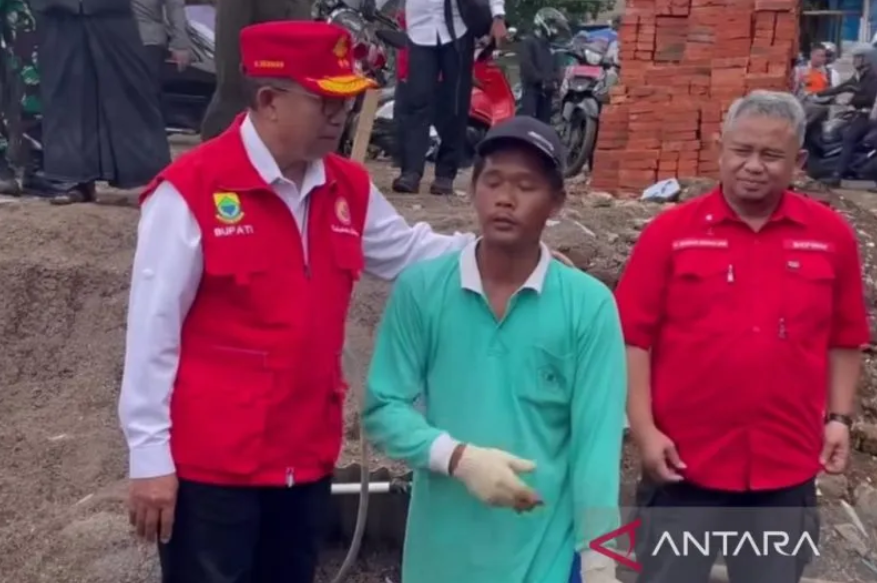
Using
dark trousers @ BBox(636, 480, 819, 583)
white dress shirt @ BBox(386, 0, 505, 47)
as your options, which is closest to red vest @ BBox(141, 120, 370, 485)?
dark trousers @ BBox(636, 480, 819, 583)

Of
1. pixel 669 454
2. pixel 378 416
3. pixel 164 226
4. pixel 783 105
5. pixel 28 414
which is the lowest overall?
pixel 28 414

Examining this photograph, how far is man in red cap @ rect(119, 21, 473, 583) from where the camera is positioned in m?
2.92

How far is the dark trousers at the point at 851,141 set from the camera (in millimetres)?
14258

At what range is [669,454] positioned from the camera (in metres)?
3.52

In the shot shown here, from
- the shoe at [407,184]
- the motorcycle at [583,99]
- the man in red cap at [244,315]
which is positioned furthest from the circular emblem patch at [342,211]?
the motorcycle at [583,99]

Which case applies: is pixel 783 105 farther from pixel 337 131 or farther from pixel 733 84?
pixel 733 84

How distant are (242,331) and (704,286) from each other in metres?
1.16

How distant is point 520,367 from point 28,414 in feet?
11.2

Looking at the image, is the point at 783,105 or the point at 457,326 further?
the point at 783,105

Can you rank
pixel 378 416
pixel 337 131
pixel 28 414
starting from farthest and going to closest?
pixel 28 414, pixel 337 131, pixel 378 416

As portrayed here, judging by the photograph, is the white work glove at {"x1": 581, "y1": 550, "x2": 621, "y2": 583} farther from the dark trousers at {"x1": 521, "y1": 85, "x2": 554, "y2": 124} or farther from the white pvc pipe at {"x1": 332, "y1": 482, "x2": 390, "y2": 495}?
the dark trousers at {"x1": 521, "y1": 85, "x2": 554, "y2": 124}

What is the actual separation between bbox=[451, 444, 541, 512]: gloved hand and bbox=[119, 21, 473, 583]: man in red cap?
558mm

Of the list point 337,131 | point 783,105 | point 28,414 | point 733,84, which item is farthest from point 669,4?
point 337,131

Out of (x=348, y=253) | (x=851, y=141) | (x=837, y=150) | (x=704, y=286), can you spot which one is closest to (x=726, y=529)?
(x=704, y=286)
